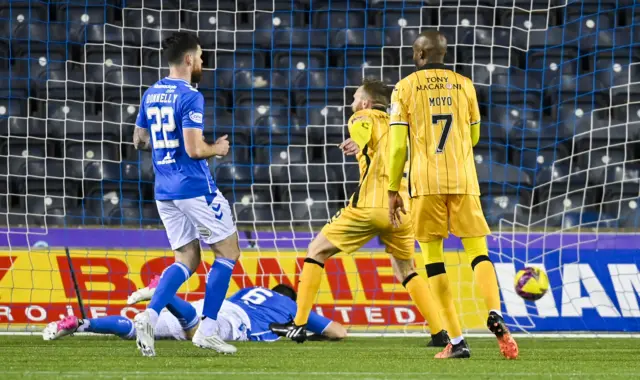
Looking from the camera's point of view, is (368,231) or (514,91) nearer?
(368,231)

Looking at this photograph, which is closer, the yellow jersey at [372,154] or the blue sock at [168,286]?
the blue sock at [168,286]

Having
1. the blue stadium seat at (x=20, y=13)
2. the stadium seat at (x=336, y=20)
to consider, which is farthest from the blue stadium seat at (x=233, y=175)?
the blue stadium seat at (x=20, y=13)

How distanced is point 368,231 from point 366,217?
0.11 metres

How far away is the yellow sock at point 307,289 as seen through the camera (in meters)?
7.41

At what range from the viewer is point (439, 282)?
6.00 meters

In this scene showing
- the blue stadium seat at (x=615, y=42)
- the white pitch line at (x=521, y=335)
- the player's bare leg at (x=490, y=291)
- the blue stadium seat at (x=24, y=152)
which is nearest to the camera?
the player's bare leg at (x=490, y=291)

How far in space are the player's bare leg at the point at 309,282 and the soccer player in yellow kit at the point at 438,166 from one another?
4.97 ft

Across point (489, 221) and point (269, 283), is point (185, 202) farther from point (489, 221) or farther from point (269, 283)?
point (489, 221)

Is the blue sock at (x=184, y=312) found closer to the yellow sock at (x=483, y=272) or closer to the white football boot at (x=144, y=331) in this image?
the white football boot at (x=144, y=331)

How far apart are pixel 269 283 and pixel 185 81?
9.73ft

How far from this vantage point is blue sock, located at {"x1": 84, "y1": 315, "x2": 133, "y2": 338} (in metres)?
7.04

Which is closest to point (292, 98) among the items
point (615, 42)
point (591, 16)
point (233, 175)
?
point (233, 175)

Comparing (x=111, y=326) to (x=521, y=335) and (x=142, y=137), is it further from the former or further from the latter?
(x=521, y=335)


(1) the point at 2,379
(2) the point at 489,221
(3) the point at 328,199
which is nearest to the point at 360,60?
(3) the point at 328,199
